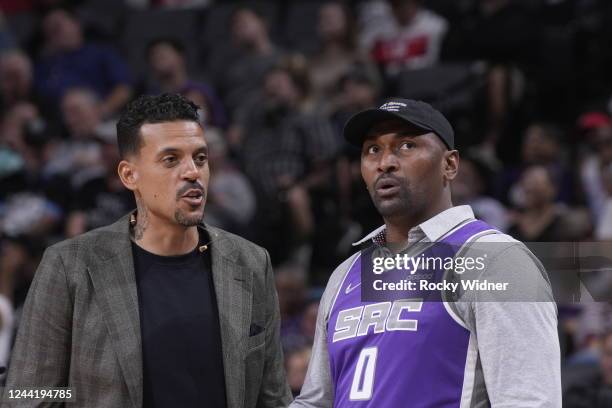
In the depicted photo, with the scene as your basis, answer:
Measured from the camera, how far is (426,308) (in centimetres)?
336

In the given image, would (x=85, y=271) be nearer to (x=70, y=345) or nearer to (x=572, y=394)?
(x=70, y=345)

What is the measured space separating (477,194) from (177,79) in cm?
289

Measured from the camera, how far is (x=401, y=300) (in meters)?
3.44

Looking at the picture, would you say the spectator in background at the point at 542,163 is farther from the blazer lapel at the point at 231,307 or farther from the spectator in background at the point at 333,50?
the blazer lapel at the point at 231,307

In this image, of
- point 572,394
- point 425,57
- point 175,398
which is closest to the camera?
point 175,398

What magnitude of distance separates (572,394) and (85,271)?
309 cm

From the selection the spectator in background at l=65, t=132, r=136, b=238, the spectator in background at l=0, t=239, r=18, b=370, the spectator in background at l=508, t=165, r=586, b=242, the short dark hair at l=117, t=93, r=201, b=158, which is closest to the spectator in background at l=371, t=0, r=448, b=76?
the spectator in background at l=508, t=165, r=586, b=242

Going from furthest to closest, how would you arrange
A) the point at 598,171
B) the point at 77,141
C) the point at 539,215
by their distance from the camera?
the point at 77,141 → the point at 598,171 → the point at 539,215

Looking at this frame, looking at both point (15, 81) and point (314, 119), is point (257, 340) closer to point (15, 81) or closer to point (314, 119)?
point (314, 119)

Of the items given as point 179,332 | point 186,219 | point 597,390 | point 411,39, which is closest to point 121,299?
point 179,332

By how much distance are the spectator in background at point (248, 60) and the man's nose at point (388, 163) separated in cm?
578

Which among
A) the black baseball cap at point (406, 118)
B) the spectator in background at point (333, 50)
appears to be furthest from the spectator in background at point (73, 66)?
the black baseball cap at point (406, 118)

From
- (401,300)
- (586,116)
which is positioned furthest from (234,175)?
(401,300)

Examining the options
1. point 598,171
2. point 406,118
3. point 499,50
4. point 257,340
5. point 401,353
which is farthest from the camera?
point 499,50
